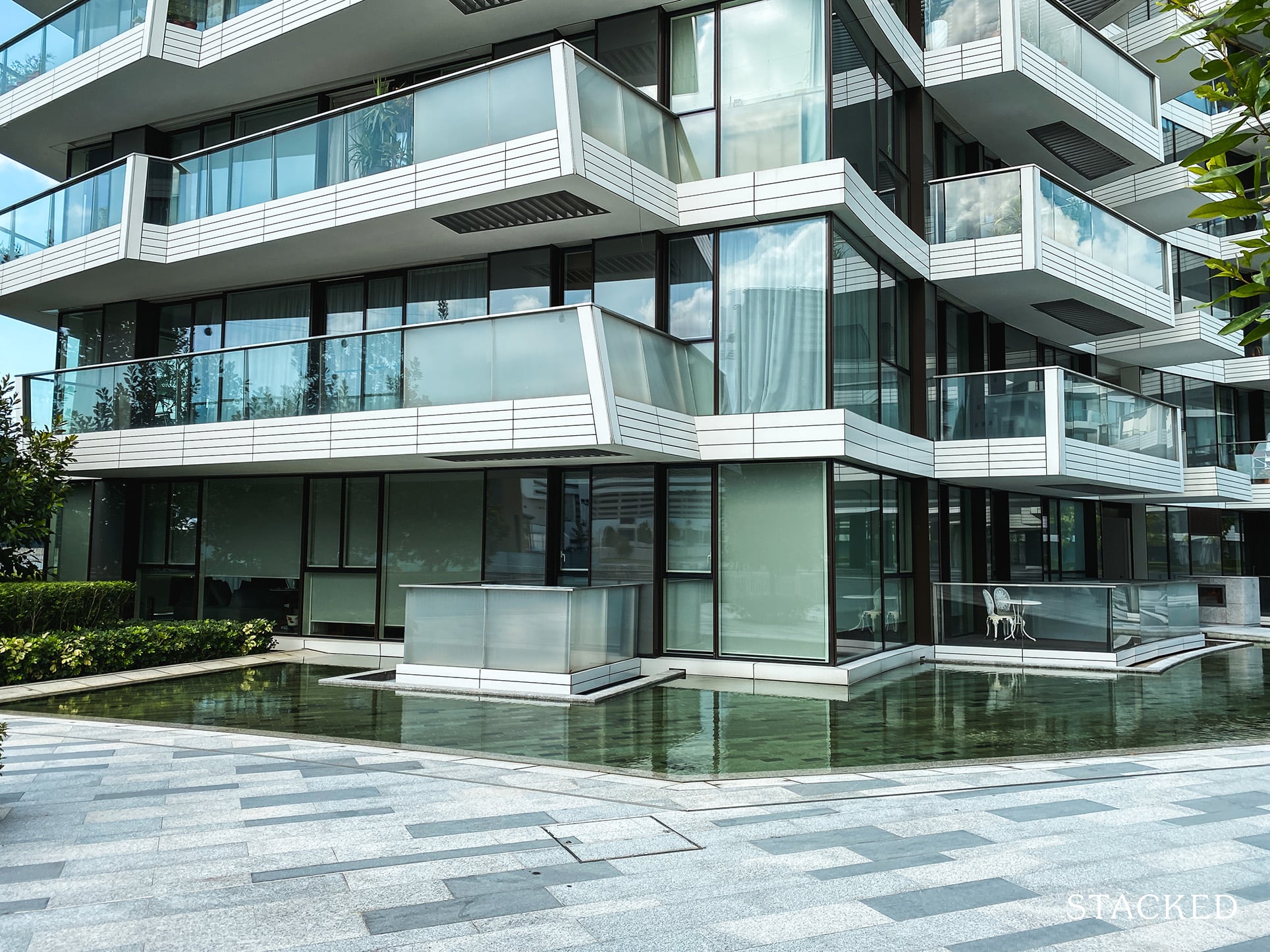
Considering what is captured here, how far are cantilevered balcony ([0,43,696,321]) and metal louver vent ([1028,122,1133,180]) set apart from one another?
904cm

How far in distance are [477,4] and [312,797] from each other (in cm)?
1262

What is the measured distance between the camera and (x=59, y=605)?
15.7 metres

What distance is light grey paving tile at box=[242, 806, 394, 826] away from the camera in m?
6.89

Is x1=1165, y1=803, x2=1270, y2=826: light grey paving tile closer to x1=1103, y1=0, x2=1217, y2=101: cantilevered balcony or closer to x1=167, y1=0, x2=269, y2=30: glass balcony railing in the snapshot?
x1=167, y1=0, x2=269, y2=30: glass balcony railing

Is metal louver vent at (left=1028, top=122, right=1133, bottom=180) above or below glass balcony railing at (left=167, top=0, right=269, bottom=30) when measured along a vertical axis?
below

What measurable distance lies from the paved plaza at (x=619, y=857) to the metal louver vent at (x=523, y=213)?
8.49m

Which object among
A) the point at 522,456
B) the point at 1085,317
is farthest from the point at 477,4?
the point at 1085,317

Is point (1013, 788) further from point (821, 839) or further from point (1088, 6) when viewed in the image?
point (1088, 6)

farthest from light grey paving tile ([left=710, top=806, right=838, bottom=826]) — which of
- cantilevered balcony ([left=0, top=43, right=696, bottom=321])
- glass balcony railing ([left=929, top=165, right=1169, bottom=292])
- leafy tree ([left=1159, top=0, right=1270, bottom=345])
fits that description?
glass balcony railing ([left=929, top=165, right=1169, bottom=292])

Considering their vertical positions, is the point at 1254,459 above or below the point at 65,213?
below

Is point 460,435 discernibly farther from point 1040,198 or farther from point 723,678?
point 1040,198

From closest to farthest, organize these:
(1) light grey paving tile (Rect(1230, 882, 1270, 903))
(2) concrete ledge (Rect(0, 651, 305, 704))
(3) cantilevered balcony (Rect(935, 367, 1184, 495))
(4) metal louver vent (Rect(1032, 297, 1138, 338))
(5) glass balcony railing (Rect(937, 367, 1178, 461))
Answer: (1) light grey paving tile (Rect(1230, 882, 1270, 903)), (2) concrete ledge (Rect(0, 651, 305, 704)), (3) cantilevered balcony (Rect(935, 367, 1184, 495)), (5) glass balcony railing (Rect(937, 367, 1178, 461)), (4) metal louver vent (Rect(1032, 297, 1138, 338))

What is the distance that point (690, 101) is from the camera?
15.4 meters

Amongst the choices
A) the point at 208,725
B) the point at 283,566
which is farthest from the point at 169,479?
the point at 208,725
